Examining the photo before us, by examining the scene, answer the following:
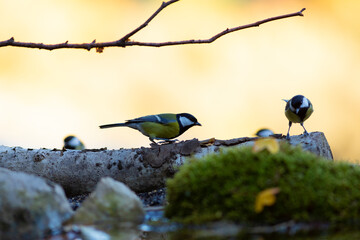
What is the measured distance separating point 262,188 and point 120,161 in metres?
2.77

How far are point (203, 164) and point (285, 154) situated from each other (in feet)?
1.95

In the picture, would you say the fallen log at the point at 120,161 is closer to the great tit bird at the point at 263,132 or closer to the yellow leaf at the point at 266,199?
the yellow leaf at the point at 266,199

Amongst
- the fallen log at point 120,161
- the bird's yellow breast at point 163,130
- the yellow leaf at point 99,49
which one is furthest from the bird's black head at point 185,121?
the yellow leaf at point 99,49

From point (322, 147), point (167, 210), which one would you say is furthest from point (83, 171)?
point (322, 147)

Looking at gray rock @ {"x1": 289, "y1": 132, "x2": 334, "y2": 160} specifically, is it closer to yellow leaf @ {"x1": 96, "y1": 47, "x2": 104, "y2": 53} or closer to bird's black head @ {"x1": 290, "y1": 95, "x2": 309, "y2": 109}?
yellow leaf @ {"x1": 96, "y1": 47, "x2": 104, "y2": 53}

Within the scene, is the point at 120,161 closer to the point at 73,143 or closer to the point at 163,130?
the point at 163,130

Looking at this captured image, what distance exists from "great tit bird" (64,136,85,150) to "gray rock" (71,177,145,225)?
931 centimetres

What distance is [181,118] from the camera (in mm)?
7570

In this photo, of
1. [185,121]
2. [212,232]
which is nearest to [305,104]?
[185,121]

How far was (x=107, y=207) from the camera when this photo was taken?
3.40 m

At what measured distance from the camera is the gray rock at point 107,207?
3365 millimetres

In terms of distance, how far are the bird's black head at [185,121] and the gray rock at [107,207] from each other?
4091 mm

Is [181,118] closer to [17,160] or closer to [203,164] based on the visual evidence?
[17,160]

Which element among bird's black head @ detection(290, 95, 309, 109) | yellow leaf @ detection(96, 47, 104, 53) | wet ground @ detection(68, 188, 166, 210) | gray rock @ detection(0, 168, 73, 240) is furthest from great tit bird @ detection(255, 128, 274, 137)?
gray rock @ detection(0, 168, 73, 240)
